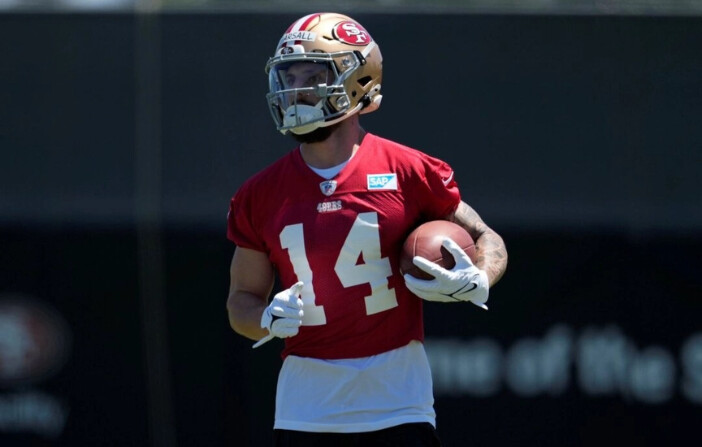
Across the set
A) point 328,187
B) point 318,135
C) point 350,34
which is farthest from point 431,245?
point 350,34

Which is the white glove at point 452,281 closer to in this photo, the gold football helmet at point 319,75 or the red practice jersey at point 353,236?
the red practice jersey at point 353,236

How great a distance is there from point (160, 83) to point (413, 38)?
Result: 3.91ft

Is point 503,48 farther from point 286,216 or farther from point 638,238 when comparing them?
point 286,216

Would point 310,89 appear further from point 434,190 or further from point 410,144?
point 410,144

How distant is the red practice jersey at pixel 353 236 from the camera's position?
10.9 feet

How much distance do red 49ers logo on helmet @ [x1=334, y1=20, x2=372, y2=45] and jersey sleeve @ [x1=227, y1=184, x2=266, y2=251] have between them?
511 mm

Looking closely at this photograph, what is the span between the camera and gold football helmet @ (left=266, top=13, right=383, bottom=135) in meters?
3.38

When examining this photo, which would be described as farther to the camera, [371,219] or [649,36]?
[649,36]

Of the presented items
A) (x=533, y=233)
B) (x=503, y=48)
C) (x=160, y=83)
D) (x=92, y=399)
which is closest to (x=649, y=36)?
(x=503, y=48)

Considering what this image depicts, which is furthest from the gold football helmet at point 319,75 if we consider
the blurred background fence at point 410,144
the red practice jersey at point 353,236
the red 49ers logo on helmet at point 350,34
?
the blurred background fence at point 410,144

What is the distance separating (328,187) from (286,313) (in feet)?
1.31

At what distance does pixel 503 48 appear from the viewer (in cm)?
562

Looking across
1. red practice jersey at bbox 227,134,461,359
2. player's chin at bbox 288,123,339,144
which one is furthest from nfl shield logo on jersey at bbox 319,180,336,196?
player's chin at bbox 288,123,339,144

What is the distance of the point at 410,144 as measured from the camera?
559 centimetres
